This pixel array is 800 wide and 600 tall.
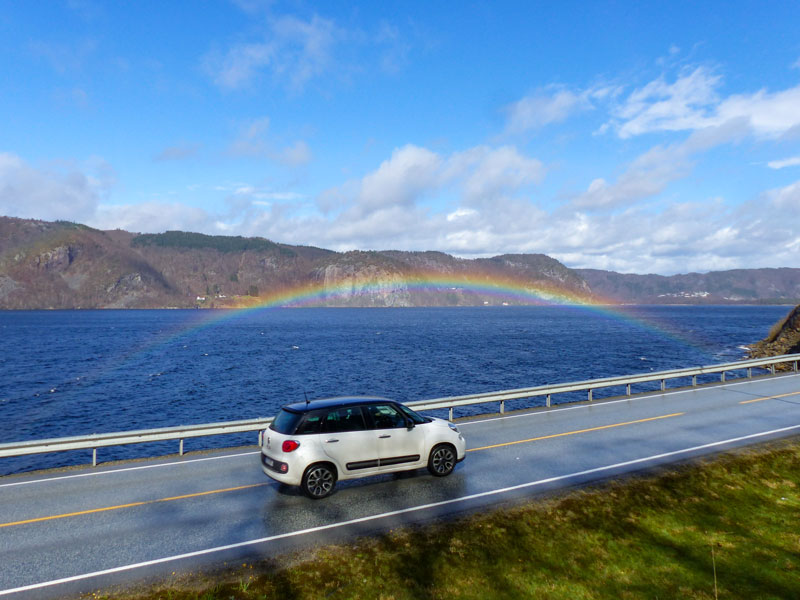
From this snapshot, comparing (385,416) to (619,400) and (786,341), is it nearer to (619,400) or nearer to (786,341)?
(619,400)

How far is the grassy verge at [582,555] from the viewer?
6.91 m

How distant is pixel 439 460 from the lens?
1117cm

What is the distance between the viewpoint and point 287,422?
10102 millimetres

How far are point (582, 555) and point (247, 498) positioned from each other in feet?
21.0

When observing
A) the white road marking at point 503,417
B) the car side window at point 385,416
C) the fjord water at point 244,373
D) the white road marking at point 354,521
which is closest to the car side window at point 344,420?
the car side window at point 385,416

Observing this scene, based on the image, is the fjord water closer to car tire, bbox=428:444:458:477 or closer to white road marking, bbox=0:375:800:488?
white road marking, bbox=0:375:800:488

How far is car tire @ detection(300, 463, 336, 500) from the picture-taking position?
9.77 m

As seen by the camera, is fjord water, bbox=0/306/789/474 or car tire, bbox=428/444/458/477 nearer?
car tire, bbox=428/444/458/477

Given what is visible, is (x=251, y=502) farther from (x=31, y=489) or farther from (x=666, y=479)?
(x=666, y=479)

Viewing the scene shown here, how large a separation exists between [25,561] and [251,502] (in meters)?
3.61

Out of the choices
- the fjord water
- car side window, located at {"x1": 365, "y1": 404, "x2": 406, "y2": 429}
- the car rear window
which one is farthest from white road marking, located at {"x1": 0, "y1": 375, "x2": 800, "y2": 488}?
the fjord water

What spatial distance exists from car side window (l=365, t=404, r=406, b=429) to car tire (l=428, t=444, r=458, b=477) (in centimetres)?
103

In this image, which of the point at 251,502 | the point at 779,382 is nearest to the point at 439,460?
Result: the point at 251,502

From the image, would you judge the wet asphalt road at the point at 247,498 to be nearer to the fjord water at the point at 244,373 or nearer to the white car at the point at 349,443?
the white car at the point at 349,443
